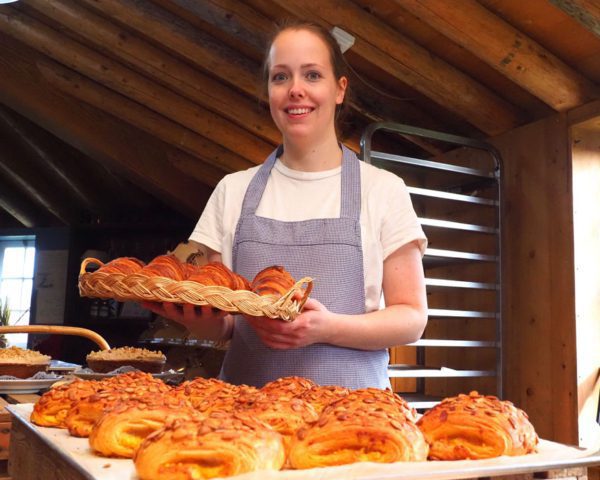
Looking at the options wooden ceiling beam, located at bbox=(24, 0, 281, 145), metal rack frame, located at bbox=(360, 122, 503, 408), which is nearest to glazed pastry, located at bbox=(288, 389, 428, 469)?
metal rack frame, located at bbox=(360, 122, 503, 408)

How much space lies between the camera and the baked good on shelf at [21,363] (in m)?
2.22

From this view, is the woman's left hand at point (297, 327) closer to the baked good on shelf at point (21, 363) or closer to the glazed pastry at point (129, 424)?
the glazed pastry at point (129, 424)

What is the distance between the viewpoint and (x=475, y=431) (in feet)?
3.62

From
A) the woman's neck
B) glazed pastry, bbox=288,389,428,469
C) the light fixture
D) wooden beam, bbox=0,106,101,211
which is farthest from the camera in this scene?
wooden beam, bbox=0,106,101,211

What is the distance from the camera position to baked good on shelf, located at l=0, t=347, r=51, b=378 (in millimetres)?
2225

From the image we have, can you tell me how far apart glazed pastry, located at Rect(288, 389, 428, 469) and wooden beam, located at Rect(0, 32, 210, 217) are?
583 cm

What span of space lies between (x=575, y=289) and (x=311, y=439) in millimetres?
2625

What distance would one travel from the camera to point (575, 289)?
3330 millimetres

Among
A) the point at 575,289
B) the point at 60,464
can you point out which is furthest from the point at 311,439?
the point at 575,289

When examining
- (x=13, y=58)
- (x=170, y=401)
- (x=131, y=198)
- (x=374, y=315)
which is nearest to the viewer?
(x=170, y=401)

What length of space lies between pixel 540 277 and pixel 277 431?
2.75 meters

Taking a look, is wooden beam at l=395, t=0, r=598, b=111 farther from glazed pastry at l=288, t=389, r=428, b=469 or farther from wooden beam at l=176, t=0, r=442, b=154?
glazed pastry at l=288, t=389, r=428, b=469

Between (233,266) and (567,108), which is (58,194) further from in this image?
(233,266)

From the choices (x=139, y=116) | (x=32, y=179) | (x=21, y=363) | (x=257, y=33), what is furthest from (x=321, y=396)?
(x=32, y=179)
